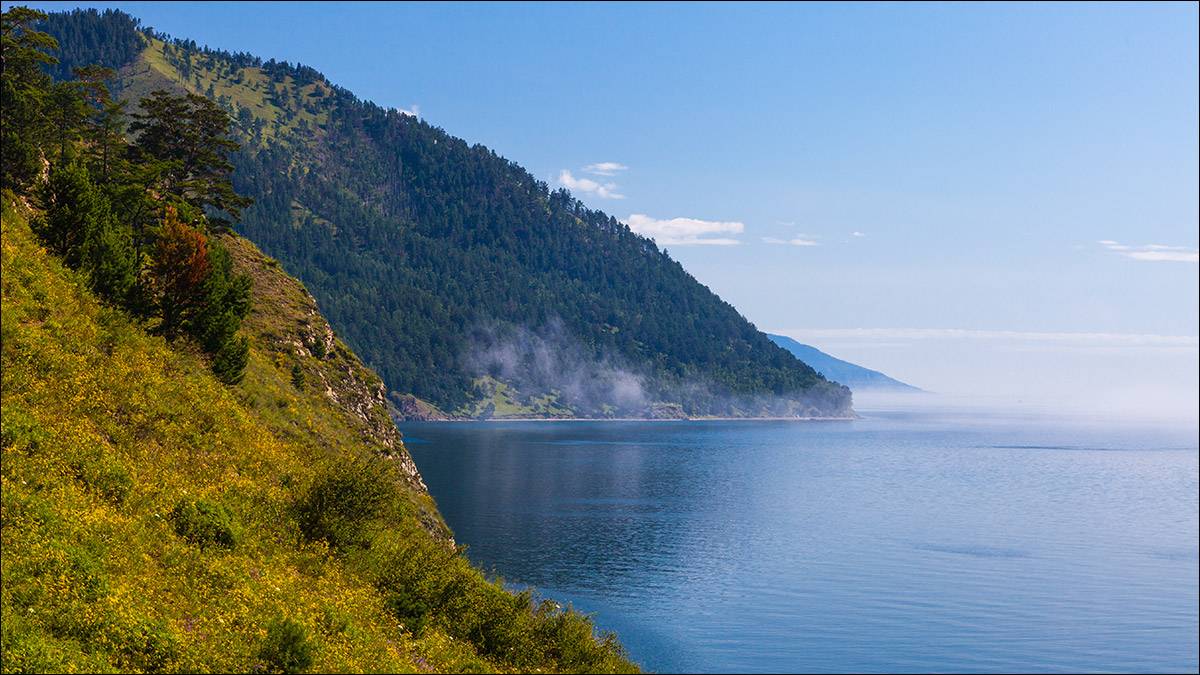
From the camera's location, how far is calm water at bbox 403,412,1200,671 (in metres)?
68.8

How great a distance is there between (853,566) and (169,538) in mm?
82573

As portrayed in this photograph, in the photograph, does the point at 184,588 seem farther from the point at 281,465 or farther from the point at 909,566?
the point at 909,566

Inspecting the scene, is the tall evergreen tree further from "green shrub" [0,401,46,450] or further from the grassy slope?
"green shrub" [0,401,46,450]

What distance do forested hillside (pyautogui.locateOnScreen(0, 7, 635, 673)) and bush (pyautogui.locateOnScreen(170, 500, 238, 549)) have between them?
7cm

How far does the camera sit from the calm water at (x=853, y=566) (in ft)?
226

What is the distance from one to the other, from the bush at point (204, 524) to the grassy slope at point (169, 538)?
1.71ft

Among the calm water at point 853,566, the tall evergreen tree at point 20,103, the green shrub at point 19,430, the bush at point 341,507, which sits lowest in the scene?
the calm water at point 853,566

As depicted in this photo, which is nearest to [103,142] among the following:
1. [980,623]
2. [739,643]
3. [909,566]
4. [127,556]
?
[127,556]

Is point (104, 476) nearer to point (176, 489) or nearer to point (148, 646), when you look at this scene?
point (176, 489)

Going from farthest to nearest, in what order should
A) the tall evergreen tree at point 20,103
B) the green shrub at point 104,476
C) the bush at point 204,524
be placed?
1. the tall evergreen tree at point 20,103
2. the bush at point 204,524
3. the green shrub at point 104,476

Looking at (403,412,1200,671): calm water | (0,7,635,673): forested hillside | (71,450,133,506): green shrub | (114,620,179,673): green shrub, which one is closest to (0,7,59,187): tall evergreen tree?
(0,7,635,673): forested hillside

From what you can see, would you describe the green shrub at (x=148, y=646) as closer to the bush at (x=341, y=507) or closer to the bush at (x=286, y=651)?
the bush at (x=286, y=651)

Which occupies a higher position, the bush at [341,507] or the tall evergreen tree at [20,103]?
the tall evergreen tree at [20,103]

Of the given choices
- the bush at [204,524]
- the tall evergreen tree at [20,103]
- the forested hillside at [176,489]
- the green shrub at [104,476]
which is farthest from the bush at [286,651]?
the tall evergreen tree at [20,103]
